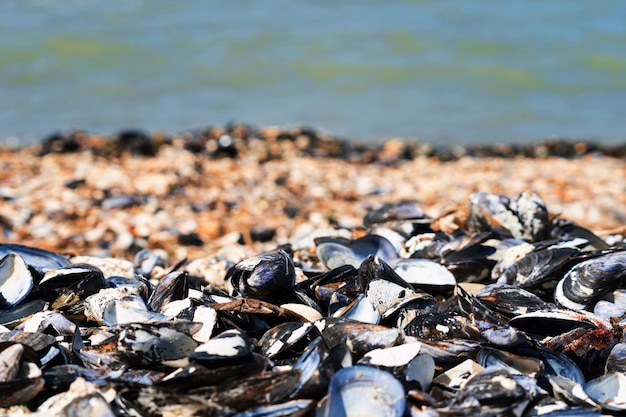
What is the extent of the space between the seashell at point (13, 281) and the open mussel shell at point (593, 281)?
7.19 ft

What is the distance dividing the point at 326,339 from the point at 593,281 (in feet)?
4.02

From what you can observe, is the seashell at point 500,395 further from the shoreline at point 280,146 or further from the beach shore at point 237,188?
the shoreline at point 280,146

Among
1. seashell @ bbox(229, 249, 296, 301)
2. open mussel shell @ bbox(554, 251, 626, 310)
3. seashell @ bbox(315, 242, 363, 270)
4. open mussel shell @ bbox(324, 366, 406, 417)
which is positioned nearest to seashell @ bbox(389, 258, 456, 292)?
seashell @ bbox(315, 242, 363, 270)

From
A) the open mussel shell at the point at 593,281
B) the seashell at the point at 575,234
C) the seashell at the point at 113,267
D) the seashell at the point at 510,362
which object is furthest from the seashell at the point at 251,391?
the seashell at the point at 575,234

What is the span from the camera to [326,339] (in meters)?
2.20

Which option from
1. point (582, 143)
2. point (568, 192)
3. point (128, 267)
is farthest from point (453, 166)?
point (128, 267)

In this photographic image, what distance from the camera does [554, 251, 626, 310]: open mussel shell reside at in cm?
268

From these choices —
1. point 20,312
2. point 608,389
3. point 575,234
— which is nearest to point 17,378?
point 20,312

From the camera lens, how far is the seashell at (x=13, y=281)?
2.57 m

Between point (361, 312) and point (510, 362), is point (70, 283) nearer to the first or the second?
point (361, 312)

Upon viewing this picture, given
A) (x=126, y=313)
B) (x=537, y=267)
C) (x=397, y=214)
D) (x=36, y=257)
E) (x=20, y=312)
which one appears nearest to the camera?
(x=126, y=313)

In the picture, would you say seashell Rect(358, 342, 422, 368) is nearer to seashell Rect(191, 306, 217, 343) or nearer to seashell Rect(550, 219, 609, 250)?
seashell Rect(191, 306, 217, 343)

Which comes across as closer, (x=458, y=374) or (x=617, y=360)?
(x=458, y=374)

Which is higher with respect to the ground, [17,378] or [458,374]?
[17,378]
